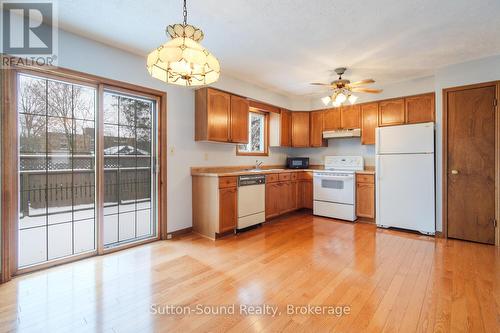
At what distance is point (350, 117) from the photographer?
4.82 m

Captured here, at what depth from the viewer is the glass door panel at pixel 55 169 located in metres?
2.46

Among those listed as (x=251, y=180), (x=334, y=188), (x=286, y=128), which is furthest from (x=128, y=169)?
(x=334, y=188)

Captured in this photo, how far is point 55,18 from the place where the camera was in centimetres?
234

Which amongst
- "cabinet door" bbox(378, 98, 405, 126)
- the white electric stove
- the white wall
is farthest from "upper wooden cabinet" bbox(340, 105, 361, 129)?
the white electric stove

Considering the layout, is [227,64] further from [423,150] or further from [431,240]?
[431,240]

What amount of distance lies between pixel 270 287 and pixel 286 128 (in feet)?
12.5

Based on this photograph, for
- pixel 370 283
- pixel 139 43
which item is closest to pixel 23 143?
pixel 139 43

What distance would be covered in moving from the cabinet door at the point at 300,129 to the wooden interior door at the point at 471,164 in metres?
2.47

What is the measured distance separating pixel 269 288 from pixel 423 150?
317cm

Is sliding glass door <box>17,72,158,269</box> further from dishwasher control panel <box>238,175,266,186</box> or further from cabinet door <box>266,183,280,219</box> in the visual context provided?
cabinet door <box>266,183,280,219</box>

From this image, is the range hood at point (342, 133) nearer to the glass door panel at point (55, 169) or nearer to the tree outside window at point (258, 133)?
the tree outside window at point (258, 133)

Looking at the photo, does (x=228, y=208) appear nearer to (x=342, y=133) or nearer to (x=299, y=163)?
(x=299, y=163)

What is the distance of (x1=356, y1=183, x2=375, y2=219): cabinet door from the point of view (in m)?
4.25

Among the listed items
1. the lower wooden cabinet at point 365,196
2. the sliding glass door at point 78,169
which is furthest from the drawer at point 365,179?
the sliding glass door at point 78,169
